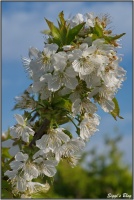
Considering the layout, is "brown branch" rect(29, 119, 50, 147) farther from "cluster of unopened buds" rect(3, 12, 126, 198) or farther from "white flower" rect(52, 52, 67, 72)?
"white flower" rect(52, 52, 67, 72)

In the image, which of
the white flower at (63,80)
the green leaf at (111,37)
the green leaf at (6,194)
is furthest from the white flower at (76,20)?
the green leaf at (6,194)

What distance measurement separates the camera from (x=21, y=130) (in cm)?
237

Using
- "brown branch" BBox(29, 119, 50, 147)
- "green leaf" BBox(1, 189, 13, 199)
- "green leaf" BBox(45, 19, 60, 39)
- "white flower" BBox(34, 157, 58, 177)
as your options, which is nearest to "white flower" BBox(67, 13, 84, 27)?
"green leaf" BBox(45, 19, 60, 39)

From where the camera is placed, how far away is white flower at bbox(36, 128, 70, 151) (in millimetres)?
2275

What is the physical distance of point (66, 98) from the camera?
2.26 m

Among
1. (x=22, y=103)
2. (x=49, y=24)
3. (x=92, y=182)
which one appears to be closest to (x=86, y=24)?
(x=49, y=24)

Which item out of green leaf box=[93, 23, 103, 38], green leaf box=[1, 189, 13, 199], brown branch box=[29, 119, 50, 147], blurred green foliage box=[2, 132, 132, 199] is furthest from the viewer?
blurred green foliage box=[2, 132, 132, 199]

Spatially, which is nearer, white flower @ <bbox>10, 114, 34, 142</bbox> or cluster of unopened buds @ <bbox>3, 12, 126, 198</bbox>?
cluster of unopened buds @ <bbox>3, 12, 126, 198</bbox>

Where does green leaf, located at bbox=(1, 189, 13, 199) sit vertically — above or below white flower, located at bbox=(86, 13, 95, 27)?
below

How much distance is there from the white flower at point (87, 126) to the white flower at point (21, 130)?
11.4 inches

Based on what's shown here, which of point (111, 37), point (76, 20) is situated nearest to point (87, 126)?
point (111, 37)

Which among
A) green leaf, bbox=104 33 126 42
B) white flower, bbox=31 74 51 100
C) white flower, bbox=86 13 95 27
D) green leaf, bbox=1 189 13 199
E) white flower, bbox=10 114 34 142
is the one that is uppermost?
white flower, bbox=86 13 95 27

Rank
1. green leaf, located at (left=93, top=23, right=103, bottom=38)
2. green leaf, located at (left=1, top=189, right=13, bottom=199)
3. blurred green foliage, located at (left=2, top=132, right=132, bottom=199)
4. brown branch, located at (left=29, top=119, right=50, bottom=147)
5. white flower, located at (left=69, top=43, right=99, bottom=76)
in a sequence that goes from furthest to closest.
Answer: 1. blurred green foliage, located at (left=2, top=132, right=132, bottom=199)
2. green leaf, located at (left=1, top=189, right=13, bottom=199)
3. brown branch, located at (left=29, top=119, right=50, bottom=147)
4. green leaf, located at (left=93, top=23, right=103, bottom=38)
5. white flower, located at (left=69, top=43, right=99, bottom=76)

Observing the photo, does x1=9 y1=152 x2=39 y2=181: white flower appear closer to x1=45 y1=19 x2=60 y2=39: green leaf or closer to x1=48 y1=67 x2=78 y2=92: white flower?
x1=48 y1=67 x2=78 y2=92: white flower
